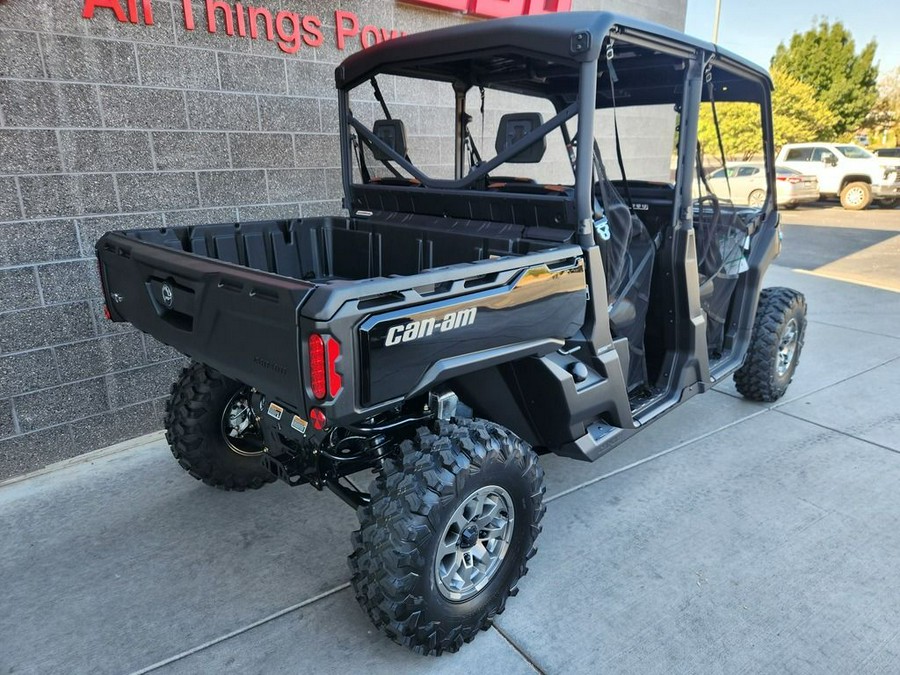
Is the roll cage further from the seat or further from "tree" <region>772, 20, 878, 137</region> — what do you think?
"tree" <region>772, 20, 878, 137</region>

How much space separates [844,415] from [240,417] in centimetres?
394

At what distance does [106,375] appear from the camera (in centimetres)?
387

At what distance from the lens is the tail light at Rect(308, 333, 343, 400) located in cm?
180

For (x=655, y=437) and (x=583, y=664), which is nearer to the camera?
(x=583, y=664)

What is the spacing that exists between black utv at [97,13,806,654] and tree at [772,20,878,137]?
92.1ft

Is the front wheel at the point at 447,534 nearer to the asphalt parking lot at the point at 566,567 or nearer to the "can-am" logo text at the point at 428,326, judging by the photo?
the asphalt parking lot at the point at 566,567

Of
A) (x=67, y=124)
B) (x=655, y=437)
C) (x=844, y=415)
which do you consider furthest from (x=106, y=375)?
(x=844, y=415)

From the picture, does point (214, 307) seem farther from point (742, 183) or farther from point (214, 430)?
point (742, 183)

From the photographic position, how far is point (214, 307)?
7.19ft

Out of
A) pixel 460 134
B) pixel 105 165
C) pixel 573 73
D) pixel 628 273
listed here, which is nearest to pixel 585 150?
pixel 628 273

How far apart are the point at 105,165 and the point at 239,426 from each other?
1757 millimetres

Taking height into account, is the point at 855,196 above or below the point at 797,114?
below

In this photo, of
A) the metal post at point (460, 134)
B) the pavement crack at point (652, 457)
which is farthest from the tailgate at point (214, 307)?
the metal post at point (460, 134)

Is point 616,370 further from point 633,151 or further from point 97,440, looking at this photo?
point 633,151
